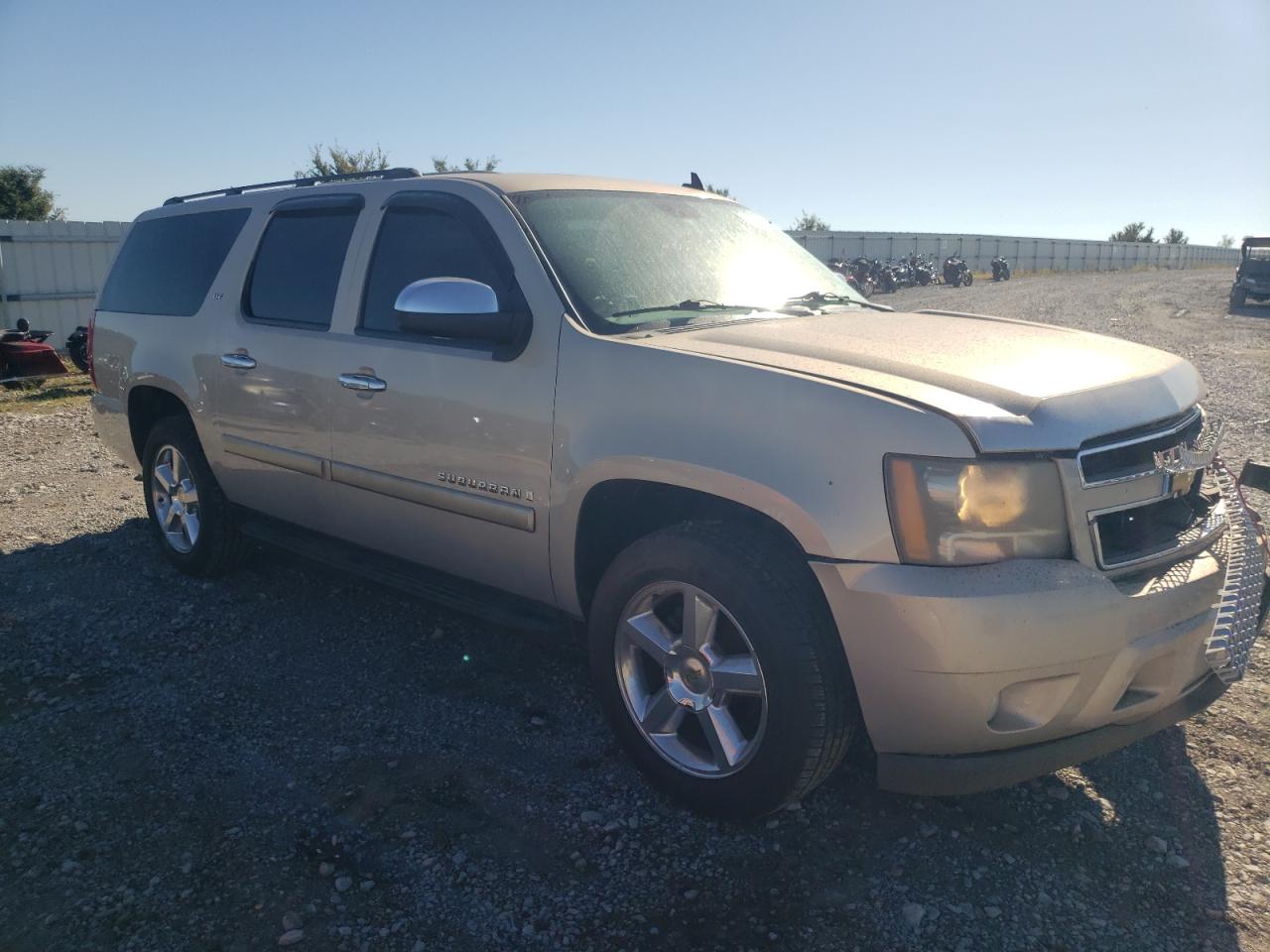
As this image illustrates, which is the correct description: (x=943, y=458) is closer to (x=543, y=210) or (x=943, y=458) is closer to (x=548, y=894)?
(x=548, y=894)

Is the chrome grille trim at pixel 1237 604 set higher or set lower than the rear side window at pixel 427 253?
lower

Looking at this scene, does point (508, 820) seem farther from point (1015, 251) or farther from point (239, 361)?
point (1015, 251)

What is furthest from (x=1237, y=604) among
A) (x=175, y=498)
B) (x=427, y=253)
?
(x=175, y=498)

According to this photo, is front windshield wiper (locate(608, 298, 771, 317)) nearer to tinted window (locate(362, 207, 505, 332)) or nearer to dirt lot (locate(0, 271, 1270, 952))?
tinted window (locate(362, 207, 505, 332))

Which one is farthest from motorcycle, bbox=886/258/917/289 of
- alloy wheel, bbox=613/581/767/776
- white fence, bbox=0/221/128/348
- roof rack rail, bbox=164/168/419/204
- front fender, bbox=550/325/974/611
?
alloy wheel, bbox=613/581/767/776

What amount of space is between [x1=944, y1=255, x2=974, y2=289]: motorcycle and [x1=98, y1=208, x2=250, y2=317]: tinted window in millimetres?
37528

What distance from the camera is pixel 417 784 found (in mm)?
3160

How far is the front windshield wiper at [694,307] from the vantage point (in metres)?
3.32

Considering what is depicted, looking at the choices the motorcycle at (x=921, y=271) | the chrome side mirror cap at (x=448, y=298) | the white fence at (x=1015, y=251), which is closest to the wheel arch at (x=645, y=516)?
the chrome side mirror cap at (x=448, y=298)

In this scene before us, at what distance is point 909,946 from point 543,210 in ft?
8.56

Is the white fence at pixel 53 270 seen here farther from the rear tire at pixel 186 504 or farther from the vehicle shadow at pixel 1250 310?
the vehicle shadow at pixel 1250 310

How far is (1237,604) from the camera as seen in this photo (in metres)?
2.66

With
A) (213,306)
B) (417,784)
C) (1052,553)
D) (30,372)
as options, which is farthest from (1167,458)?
(30,372)

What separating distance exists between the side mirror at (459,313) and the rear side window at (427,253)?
15cm
